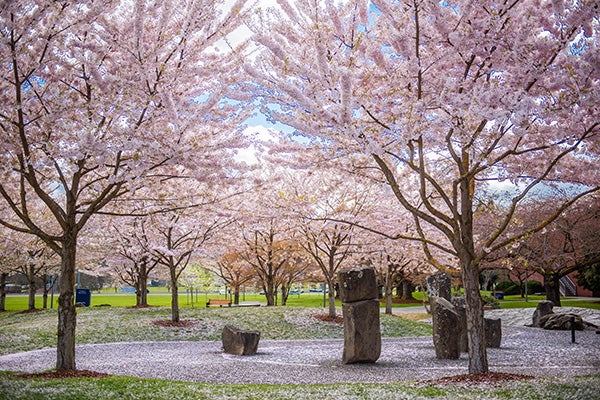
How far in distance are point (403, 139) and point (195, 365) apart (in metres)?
7.27

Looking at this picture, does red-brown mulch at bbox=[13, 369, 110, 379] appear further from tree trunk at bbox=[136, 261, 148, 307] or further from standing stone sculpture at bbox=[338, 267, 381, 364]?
tree trunk at bbox=[136, 261, 148, 307]

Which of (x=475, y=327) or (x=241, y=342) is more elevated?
(x=475, y=327)

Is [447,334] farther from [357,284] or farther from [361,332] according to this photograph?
[357,284]

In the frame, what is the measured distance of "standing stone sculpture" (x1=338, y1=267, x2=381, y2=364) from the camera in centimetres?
1229

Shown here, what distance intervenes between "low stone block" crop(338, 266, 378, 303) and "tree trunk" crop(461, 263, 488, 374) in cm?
340

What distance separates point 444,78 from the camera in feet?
30.3

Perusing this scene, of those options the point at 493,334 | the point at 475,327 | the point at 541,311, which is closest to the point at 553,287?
the point at 541,311

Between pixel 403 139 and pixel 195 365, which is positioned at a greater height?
pixel 403 139

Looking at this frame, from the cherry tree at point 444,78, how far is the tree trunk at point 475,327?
18mm

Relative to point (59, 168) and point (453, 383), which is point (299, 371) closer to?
point (453, 383)

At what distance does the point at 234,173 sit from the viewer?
11.2 meters

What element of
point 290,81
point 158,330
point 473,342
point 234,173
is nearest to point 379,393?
Result: point 473,342

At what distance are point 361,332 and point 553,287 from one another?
74.1 feet

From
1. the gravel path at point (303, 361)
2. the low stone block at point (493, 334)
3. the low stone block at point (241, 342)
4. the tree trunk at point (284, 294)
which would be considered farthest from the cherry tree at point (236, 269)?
the low stone block at point (493, 334)
